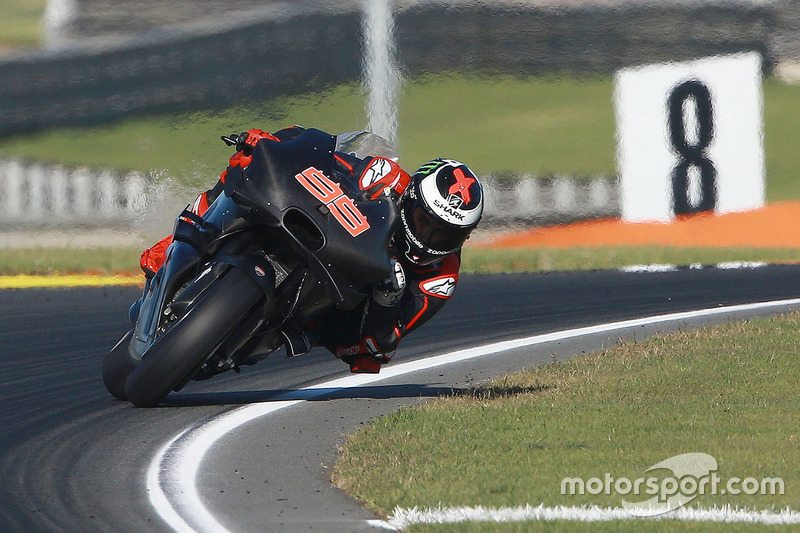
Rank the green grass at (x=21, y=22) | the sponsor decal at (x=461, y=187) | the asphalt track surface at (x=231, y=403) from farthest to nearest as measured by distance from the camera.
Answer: the green grass at (x=21, y=22), the sponsor decal at (x=461, y=187), the asphalt track surface at (x=231, y=403)

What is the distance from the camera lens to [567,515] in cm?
491

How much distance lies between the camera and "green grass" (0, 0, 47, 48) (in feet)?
62.0

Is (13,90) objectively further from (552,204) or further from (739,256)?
(739,256)

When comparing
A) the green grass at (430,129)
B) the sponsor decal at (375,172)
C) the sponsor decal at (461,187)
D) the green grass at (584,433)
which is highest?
the green grass at (430,129)

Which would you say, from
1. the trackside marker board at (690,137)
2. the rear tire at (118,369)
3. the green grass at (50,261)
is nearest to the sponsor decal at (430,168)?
the rear tire at (118,369)

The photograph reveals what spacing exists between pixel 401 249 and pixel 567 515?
2649 mm

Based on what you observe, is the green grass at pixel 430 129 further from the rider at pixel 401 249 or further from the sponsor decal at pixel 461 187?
the sponsor decal at pixel 461 187

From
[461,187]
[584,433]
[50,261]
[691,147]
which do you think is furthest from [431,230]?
[691,147]

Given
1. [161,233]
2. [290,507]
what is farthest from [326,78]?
[290,507]

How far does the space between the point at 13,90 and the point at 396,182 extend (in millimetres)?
12869

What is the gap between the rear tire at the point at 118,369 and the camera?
7.69m

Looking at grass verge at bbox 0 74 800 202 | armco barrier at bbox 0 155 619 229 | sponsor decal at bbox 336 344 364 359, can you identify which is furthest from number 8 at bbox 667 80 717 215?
sponsor decal at bbox 336 344 364 359

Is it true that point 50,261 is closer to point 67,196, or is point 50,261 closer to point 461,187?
point 67,196

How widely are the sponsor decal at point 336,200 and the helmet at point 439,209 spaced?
1.65 feet
